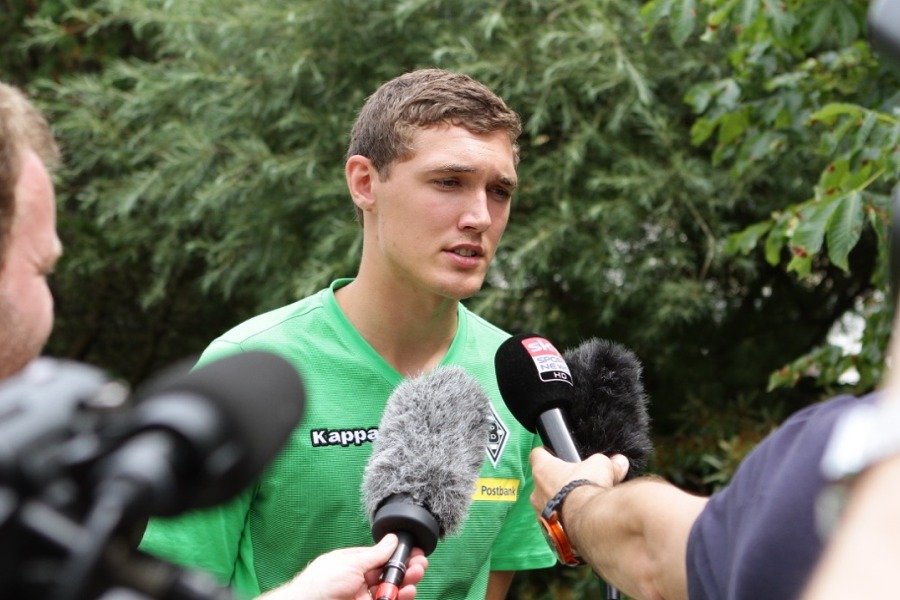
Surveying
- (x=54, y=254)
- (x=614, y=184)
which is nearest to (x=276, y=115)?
(x=614, y=184)

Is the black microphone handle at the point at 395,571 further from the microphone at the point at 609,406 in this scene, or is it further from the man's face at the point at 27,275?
the man's face at the point at 27,275

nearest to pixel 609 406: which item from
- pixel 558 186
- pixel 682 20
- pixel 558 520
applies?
pixel 558 520

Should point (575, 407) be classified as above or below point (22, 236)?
below

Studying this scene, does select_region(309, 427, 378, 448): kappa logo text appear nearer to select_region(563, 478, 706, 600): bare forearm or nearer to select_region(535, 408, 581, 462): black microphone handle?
select_region(535, 408, 581, 462): black microphone handle

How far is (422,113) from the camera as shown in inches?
124

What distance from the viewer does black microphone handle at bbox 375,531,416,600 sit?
216 cm

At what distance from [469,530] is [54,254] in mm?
1690

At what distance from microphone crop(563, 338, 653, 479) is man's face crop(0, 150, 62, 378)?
1452 mm

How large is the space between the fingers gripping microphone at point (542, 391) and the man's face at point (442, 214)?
383 mm

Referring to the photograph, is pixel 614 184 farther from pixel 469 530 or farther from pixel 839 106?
pixel 469 530

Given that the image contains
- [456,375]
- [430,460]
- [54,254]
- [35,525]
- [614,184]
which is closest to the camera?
[35,525]

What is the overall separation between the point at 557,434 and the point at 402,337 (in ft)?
2.18

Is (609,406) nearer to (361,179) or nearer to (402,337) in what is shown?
(402,337)

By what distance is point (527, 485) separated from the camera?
3234 mm
